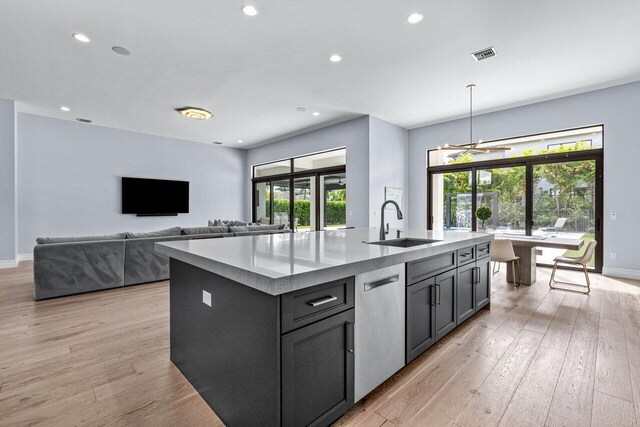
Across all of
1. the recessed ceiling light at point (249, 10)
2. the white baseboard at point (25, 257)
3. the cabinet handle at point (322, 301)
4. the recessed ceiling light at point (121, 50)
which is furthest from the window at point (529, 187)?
the white baseboard at point (25, 257)

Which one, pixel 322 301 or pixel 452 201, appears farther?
pixel 452 201

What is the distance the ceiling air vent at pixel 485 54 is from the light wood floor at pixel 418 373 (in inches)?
116

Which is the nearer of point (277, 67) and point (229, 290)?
point (229, 290)

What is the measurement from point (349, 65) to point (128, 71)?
2974 millimetres

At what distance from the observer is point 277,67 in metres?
3.97

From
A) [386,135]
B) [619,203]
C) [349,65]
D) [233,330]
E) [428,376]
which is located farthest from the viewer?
[386,135]

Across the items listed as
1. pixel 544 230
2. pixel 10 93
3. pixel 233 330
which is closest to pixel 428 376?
pixel 233 330

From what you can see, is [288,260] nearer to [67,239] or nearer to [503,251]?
[503,251]

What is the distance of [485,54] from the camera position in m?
3.64

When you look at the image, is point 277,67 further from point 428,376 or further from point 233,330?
point 428,376

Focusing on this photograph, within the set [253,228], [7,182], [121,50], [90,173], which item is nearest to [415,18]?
[121,50]

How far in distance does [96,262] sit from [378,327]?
3832 mm

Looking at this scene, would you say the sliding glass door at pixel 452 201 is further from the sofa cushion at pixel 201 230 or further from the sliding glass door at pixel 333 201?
the sofa cushion at pixel 201 230

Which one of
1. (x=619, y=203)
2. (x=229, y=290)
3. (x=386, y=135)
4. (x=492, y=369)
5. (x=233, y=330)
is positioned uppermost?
(x=386, y=135)
